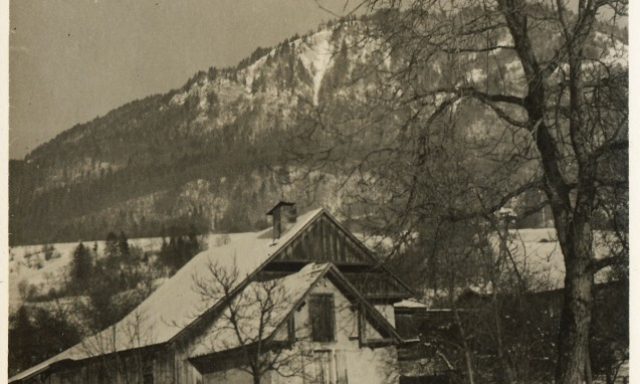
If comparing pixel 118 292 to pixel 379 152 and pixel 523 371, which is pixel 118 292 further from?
pixel 523 371

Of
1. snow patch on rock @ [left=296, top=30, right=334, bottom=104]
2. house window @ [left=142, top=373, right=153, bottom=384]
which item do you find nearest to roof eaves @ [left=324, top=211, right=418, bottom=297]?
snow patch on rock @ [left=296, top=30, right=334, bottom=104]

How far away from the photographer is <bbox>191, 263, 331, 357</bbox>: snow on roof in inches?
464

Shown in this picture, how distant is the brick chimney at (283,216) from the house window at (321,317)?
6.58 ft

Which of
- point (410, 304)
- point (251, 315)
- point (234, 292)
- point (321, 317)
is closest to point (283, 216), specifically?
point (234, 292)

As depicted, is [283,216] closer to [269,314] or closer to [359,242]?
[359,242]

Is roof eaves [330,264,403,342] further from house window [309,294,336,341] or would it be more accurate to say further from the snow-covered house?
house window [309,294,336,341]

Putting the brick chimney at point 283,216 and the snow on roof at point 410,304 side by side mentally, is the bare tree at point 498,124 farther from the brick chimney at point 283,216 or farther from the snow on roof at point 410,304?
the snow on roof at point 410,304

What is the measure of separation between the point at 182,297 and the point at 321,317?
88.1 inches

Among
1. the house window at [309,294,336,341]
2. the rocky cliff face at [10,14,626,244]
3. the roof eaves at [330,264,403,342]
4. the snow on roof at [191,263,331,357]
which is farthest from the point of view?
the house window at [309,294,336,341]

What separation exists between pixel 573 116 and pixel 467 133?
1.45 metres

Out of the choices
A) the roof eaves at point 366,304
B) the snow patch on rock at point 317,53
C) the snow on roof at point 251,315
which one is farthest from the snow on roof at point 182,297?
the snow patch on rock at point 317,53

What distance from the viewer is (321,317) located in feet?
41.5

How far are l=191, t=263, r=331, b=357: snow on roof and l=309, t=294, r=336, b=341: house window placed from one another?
42 centimetres
